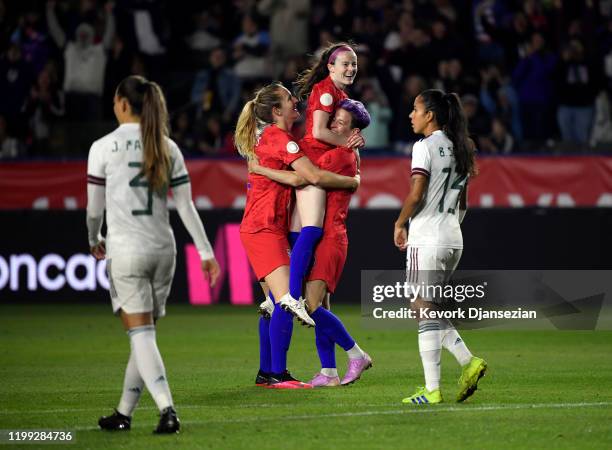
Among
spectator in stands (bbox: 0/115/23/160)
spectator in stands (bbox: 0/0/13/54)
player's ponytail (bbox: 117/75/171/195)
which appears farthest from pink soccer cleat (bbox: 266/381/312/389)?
spectator in stands (bbox: 0/0/13/54)

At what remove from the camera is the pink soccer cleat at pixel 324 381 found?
33.9 ft

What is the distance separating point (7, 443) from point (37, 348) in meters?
6.19

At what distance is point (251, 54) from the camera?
22375mm

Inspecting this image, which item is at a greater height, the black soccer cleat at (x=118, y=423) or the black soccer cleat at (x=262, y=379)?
the black soccer cleat at (x=118, y=423)

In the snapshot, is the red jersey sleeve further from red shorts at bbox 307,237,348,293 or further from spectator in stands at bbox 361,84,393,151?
spectator in stands at bbox 361,84,393,151

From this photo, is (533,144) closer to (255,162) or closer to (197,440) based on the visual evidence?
(255,162)

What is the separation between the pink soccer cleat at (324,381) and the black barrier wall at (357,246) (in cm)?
801

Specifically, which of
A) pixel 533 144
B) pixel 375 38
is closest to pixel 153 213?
pixel 533 144

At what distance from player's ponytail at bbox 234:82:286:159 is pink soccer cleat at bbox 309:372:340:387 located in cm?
178

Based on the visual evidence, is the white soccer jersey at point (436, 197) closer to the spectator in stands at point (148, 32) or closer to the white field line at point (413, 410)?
the white field line at point (413, 410)

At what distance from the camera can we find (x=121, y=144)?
7922 mm

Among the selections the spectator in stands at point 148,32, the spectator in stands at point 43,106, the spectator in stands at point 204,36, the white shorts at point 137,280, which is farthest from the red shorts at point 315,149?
the spectator in stands at point 204,36

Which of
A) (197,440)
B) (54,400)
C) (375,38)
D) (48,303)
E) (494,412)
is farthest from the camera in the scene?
(375,38)

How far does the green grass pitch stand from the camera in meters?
7.88
